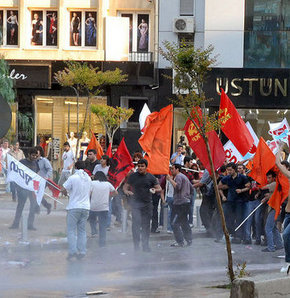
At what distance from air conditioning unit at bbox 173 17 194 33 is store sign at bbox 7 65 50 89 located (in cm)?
542

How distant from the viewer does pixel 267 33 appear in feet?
125

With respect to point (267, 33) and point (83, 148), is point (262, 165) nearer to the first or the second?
point (83, 148)

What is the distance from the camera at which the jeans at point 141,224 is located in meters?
16.9

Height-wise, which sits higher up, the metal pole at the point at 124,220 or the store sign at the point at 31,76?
the store sign at the point at 31,76

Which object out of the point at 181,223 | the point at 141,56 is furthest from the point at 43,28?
the point at 181,223

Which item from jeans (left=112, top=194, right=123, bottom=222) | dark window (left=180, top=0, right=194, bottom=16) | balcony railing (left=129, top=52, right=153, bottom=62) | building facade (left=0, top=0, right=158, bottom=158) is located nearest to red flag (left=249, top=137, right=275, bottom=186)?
jeans (left=112, top=194, right=123, bottom=222)

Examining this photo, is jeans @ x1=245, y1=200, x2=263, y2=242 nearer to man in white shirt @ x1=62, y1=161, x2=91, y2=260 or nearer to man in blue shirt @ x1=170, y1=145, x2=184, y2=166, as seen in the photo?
man in white shirt @ x1=62, y1=161, x2=91, y2=260

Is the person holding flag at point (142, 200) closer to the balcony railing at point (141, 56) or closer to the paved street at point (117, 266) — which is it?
the paved street at point (117, 266)

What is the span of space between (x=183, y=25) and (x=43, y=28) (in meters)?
5.62

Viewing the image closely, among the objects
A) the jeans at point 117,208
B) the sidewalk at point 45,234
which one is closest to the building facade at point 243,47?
the sidewalk at point 45,234

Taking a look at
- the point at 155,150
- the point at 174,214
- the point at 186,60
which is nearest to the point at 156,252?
the point at 174,214

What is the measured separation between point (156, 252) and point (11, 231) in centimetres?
353

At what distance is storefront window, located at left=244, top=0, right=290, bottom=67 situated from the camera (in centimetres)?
3797

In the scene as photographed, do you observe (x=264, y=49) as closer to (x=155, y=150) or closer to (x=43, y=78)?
(x=43, y=78)
